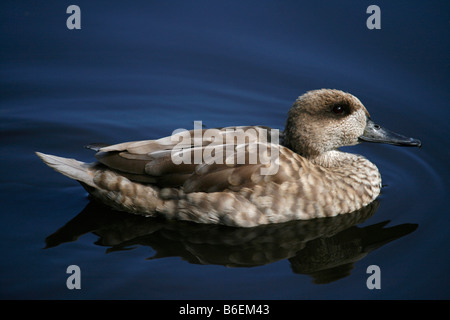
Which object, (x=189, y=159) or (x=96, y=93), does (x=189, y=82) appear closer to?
(x=96, y=93)

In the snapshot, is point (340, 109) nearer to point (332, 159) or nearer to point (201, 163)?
point (332, 159)

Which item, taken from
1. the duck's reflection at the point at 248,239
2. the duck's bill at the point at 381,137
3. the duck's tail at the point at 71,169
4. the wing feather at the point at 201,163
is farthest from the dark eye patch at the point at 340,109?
the duck's tail at the point at 71,169

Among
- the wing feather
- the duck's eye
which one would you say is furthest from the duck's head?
the wing feather

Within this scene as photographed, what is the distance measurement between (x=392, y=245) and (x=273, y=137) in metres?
1.83

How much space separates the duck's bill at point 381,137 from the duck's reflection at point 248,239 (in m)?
0.99

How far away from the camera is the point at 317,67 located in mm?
9703

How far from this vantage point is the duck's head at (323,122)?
7.08 m

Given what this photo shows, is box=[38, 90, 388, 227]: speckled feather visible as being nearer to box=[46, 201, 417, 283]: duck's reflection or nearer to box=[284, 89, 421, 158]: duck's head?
box=[284, 89, 421, 158]: duck's head

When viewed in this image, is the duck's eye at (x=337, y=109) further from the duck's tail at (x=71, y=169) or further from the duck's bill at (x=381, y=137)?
the duck's tail at (x=71, y=169)

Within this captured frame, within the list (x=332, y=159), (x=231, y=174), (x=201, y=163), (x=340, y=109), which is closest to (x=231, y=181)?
(x=231, y=174)

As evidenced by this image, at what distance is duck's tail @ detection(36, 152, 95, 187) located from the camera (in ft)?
22.4

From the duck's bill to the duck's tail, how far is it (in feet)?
10.7

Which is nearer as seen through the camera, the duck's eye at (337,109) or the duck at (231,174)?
the duck at (231,174)

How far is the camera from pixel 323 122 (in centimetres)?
713
